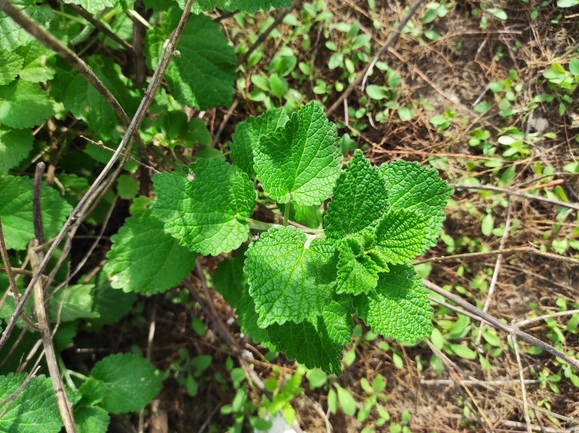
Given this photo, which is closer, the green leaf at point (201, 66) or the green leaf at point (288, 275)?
the green leaf at point (288, 275)

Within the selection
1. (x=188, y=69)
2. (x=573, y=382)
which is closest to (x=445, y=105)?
(x=188, y=69)

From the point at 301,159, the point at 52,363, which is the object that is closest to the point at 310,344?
the point at 301,159

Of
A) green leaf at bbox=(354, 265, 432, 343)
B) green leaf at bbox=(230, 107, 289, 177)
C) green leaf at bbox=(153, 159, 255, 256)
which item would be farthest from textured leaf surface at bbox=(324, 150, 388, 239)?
green leaf at bbox=(230, 107, 289, 177)

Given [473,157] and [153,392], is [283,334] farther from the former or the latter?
[473,157]

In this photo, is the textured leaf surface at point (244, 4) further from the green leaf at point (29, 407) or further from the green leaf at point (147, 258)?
the green leaf at point (29, 407)

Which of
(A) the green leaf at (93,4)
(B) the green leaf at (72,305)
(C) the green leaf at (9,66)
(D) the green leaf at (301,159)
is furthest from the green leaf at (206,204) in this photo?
(B) the green leaf at (72,305)

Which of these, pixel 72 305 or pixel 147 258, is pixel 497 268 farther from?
pixel 72 305
